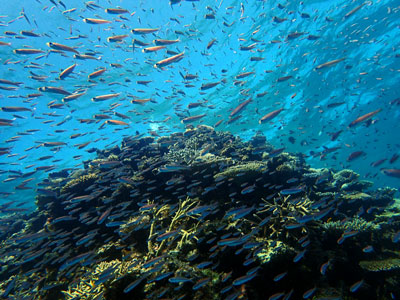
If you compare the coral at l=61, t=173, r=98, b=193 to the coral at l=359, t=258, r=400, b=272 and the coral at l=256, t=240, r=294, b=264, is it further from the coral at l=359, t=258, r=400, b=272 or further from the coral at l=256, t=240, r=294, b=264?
the coral at l=359, t=258, r=400, b=272

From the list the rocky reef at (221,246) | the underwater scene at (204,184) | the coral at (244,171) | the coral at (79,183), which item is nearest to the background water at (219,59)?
the underwater scene at (204,184)

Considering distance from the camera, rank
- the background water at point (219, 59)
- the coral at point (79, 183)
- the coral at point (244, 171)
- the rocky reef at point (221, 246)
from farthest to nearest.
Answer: the background water at point (219, 59)
the coral at point (79, 183)
the coral at point (244, 171)
the rocky reef at point (221, 246)

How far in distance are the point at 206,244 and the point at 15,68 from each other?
2410 centimetres

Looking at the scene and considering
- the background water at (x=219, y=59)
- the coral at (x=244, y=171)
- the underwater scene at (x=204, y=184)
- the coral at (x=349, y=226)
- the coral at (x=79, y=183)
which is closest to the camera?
the underwater scene at (x=204, y=184)

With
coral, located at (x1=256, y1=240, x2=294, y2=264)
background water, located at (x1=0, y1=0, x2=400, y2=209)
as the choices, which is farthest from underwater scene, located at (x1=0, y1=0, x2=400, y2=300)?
background water, located at (x1=0, y1=0, x2=400, y2=209)

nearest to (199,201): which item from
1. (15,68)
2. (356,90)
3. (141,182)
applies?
(141,182)

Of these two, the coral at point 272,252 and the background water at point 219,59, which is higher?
the background water at point 219,59

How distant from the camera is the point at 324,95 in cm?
2600

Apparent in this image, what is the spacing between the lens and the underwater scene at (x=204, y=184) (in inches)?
168

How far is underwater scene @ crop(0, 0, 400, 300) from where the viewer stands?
4258 mm

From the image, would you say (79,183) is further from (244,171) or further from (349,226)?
(349,226)

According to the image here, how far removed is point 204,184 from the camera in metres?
7.30

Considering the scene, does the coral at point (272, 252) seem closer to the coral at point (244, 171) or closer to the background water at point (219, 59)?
the coral at point (244, 171)

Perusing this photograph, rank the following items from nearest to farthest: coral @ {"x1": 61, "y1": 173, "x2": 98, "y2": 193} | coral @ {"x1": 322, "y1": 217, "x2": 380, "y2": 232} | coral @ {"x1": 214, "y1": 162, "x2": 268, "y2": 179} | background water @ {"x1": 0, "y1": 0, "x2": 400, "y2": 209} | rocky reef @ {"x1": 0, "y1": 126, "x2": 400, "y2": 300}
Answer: rocky reef @ {"x1": 0, "y1": 126, "x2": 400, "y2": 300} < coral @ {"x1": 322, "y1": 217, "x2": 380, "y2": 232} < coral @ {"x1": 214, "y1": 162, "x2": 268, "y2": 179} < coral @ {"x1": 61, "y1": 173, "x2": 98, "y2": 193} < background water @ {"x1": 0, "y1": 0, "x2": 400, "y2": 209}
